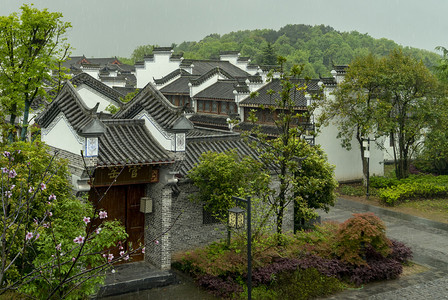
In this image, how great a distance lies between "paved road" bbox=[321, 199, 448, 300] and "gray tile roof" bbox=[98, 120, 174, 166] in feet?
21.4

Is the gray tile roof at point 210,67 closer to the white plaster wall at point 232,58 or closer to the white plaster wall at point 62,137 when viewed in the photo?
the white plaster wall at point 232,58

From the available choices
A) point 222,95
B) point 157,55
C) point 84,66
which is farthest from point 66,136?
point 157,55

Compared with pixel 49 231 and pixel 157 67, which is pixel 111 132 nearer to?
pixel 49 231

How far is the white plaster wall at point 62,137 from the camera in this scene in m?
14.3

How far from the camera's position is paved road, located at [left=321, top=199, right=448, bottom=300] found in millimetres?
14594

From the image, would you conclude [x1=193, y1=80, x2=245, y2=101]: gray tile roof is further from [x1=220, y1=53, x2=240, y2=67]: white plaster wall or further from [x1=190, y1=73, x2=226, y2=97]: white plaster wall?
[x1=220, y1=53, x2=240, y2=67]: white plaster wall

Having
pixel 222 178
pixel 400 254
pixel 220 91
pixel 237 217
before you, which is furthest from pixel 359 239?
pixel 220 91

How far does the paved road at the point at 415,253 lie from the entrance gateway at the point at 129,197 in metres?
6.21

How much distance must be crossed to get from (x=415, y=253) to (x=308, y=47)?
391ft

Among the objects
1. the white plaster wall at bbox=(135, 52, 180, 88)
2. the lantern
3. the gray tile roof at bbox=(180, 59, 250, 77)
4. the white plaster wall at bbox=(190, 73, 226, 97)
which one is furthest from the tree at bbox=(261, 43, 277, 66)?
the lantern

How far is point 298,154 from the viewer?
1798 centimetres

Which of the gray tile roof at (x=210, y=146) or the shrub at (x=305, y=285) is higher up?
the gray tile roof at (x=210, y=146)

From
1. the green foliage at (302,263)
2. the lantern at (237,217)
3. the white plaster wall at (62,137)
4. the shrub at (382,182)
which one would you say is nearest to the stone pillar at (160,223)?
the green foliage at (302,263)

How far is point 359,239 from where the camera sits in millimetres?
15703
